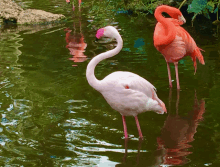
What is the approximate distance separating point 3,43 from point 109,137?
18.3 feet

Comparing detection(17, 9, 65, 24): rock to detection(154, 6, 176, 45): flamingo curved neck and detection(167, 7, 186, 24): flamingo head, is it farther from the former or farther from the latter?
detection(154, 6, 176, 45): flamingo curved neck


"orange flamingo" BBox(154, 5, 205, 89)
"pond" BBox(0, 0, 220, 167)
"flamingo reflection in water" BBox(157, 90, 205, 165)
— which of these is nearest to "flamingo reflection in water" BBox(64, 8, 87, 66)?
"pond" BBox(0, 0, 220, 167)

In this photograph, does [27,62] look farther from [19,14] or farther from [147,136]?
[19,14]

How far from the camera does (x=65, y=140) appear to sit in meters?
4.46

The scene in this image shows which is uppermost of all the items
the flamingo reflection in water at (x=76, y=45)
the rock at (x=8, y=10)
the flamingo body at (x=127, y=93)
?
the rock at (x=8, y=10)

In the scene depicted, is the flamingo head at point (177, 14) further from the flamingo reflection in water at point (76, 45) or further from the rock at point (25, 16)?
the rock at point (25, 16)

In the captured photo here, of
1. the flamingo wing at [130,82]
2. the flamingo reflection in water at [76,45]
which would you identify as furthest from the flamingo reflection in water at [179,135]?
the flamingo reflection in water at [76,45]

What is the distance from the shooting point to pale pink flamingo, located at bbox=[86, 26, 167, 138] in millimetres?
4105

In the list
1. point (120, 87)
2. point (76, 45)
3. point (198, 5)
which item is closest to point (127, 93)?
point (120, 87)

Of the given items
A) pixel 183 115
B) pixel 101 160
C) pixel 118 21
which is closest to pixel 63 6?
pixel 118 21

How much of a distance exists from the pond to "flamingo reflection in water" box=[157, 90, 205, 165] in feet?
0.03

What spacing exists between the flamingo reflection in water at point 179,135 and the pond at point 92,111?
1 centimetres

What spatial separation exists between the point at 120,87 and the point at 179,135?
3.39 ft

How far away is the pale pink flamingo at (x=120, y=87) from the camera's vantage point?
162 inches
